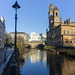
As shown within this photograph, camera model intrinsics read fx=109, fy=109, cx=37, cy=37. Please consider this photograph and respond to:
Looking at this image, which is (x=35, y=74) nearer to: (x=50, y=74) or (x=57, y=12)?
(x=50, y=74)

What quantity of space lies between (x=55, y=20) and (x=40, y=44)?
93.7 ft

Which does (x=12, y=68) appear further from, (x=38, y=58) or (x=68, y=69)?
(x=38, y=58)

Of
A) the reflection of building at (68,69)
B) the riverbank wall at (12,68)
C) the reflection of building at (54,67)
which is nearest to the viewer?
the riverbank wall at (12,68)

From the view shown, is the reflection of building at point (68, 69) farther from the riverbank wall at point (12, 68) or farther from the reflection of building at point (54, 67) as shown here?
the riverbank wall at point (12, 68)

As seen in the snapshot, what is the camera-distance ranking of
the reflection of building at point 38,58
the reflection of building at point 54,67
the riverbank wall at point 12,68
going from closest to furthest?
the riverbank wall at point 12,68, the reflection of building at point 54,67, the reflection of building at point 38,58

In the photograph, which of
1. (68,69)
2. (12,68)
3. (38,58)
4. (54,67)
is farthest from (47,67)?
(12,68)

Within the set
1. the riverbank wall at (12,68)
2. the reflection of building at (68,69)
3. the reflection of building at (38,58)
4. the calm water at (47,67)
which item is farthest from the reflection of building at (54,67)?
the riverbank wall at (12,68)

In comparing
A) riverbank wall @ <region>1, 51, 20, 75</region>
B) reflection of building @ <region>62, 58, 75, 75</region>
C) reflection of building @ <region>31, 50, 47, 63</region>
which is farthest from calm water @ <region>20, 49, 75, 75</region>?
riverbank wall @ <region>1, 51, 20, 75</region>

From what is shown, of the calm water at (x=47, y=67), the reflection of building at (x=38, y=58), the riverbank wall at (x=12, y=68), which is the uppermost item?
the riverbank wall at (x=12, y=68)

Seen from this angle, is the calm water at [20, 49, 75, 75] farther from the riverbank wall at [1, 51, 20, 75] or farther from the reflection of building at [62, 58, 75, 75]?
the riverbank wall at [1, 51, 20, 75]

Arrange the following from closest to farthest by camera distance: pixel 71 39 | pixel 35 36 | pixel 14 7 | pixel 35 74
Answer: pixel 14 7
pixel 35 74
pixel 71 39
pixel 35 36

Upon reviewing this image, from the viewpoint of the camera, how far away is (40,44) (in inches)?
3573

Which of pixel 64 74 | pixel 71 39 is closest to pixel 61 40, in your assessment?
pixel 71 39

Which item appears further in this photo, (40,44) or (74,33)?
(40,44)
